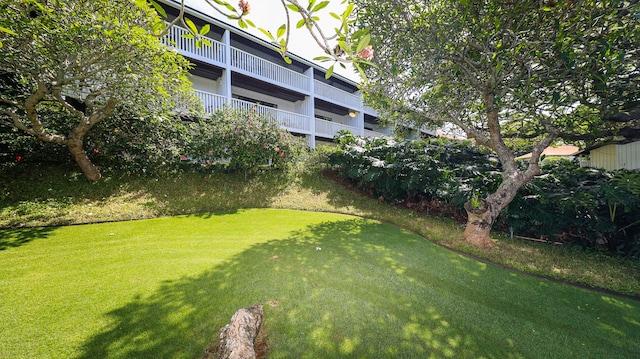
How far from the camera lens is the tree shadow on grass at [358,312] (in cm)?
192

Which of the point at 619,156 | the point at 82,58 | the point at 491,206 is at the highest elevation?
the point at 82,58

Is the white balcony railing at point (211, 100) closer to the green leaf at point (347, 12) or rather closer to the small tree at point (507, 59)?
the small tree at point (507, 59)

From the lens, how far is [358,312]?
7.73 ft

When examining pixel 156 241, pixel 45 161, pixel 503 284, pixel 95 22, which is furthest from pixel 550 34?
pixel 45 161

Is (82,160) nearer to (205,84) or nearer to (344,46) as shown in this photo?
(205,84)

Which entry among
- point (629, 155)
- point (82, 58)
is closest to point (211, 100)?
point (82, 58)

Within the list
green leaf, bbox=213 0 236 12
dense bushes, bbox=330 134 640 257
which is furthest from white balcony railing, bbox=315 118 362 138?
green leaf, bbox=213 0 236 12

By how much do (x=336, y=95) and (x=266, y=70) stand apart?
17.0 ft

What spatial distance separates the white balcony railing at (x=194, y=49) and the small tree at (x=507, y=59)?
7549 millimetres

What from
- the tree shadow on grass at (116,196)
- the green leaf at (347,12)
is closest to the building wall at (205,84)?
the tree shadow on grass at (116,196)

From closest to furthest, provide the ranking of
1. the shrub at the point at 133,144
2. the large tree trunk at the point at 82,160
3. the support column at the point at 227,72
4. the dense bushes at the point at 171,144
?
the large tree trunk at the point at 82,160 → the dense bushes at the point at 171,144 → the shrub at the point at 133,144 → the support column at the point at 227,72

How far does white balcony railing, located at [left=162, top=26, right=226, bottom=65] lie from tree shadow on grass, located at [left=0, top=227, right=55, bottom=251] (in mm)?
7296

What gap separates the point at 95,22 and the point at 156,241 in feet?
15.0

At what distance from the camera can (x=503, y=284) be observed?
3113mm
